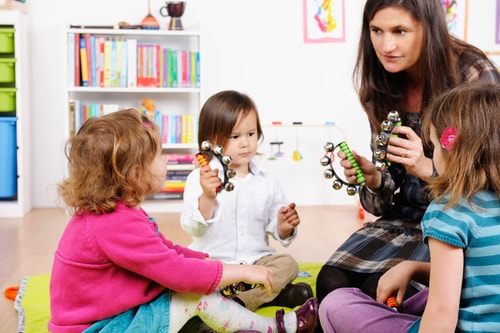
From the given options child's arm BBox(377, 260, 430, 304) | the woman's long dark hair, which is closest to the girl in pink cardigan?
child's arm BBox(377, 260, 430, 304)

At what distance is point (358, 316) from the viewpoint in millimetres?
1366

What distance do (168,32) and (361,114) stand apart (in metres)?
1.30

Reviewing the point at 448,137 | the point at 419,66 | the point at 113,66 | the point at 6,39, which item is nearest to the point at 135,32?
the point at 113,66

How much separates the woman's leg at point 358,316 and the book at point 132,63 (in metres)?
2.53

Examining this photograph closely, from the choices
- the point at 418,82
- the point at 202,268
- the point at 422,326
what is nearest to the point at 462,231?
the point at 422,326

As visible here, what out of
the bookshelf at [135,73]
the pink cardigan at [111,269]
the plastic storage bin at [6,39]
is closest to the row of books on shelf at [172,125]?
the bookshelf at [135,73]

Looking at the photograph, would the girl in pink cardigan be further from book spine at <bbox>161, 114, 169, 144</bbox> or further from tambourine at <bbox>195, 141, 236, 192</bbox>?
book spine at <bbox>161, 114, 169, 144</bbox>

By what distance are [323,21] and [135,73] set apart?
1198mm

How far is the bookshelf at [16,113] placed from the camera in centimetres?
365

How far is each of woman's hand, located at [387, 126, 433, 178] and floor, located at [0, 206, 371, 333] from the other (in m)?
1.15

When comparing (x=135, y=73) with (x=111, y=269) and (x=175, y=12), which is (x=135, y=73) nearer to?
(x=175, y=12)

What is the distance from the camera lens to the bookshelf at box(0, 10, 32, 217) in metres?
3.65

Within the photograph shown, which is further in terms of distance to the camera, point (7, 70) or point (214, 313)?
point (7, 70)

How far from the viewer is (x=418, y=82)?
77.5 inches
